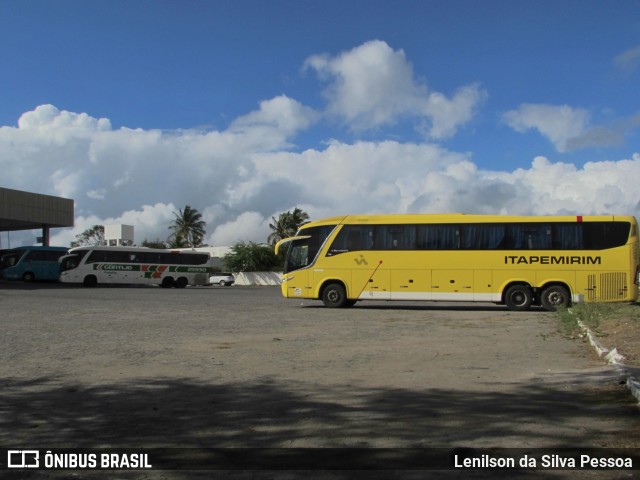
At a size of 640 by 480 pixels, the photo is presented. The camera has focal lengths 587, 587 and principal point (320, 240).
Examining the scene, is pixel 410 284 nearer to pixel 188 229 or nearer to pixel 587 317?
pixel 587 317

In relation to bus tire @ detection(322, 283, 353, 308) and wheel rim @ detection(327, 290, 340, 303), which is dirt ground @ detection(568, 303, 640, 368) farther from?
wheel rim @ detection(327, 290, 340, 303)

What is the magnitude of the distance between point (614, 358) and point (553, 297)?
12372mm

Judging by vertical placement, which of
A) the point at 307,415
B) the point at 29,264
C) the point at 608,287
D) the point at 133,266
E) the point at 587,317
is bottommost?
the point at 307,415

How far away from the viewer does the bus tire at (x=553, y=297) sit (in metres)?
19.7

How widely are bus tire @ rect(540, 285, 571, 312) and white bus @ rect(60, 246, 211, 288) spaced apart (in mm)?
30254

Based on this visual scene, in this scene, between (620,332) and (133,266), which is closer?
Answer: (620,332)

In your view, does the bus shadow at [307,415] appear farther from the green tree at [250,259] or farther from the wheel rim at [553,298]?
the green tree at [250,259]

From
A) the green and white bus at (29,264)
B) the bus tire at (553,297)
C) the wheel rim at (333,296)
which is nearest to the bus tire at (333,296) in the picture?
the wheel rim at (333,296)

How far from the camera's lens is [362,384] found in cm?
708

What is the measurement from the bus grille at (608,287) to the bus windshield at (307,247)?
8.96 metres

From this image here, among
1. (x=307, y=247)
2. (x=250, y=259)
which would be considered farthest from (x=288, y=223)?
(x=307, y=247)

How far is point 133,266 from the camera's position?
42031mm

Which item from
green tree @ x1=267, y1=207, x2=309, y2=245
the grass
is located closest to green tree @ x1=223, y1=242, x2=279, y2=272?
green tree @ x1=267, y1=207, x2=309, y2=245

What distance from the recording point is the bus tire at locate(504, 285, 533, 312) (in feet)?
65.6
